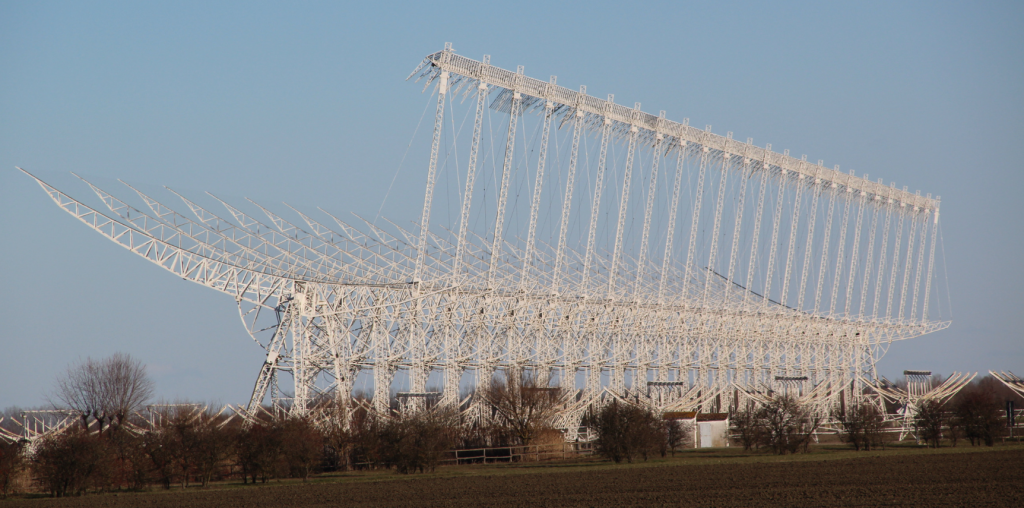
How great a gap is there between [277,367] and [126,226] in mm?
10159

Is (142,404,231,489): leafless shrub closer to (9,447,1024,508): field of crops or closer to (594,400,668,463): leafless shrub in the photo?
(9,447,1024,508): field of crops

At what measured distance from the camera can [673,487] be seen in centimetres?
2795

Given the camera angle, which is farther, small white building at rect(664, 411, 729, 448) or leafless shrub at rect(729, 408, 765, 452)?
small white building at rect(664, 411, 729, 448)

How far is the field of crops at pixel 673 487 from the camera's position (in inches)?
959

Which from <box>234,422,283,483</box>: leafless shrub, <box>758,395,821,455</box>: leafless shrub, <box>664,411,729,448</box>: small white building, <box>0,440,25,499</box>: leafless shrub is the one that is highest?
<box>758,395,821,455</box>: leafless shrub

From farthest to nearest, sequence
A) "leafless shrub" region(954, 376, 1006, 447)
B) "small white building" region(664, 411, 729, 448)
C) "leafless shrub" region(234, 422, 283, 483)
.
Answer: "small white building" region(664, 411, 729, 448), "leafless shrub" region(954, 376, 1006, 447), "leafless shrub" region(234, 422, 283, 483)

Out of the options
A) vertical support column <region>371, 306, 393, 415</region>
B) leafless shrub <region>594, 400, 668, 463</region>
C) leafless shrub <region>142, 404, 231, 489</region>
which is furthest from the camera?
vertical support column <region>371, 306, 393, 415</region>

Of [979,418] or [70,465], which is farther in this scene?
[979,418]

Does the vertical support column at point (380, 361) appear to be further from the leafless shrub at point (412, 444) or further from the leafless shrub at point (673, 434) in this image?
the leafless shrub at point (673, 434)

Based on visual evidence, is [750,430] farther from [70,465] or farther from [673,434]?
[70,465]

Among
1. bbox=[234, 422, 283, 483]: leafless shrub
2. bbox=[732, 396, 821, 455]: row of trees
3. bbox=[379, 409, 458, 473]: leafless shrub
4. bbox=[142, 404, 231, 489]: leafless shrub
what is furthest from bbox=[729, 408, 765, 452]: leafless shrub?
bbox=[142, 404, 231, 489]: leafless shrub

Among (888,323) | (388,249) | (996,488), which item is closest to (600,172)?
(388,249)

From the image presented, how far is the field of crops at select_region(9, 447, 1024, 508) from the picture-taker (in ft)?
79.9

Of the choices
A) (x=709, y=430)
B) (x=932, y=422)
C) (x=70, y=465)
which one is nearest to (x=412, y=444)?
(x=70, y=465)
